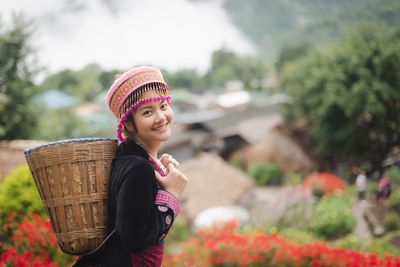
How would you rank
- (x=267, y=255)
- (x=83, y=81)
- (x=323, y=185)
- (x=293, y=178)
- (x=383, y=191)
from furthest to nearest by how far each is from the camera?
(x=83, y=81) < (x=293, y=178) < (x=323, y=185) < (x=383, y=191) < (x=267, y=255)

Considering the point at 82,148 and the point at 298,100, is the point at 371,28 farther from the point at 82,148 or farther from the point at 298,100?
the point at 82,148

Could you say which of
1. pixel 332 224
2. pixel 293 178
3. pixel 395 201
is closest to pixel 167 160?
pixel 332 224

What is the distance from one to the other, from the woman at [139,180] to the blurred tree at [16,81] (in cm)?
1287

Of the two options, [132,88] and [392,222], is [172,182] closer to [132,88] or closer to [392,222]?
[132,88]

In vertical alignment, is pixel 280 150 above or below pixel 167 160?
above

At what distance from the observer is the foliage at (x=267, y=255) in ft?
19.2

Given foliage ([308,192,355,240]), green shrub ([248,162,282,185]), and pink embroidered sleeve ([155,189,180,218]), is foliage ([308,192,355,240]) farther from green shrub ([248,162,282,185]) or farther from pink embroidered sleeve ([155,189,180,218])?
green shrub ([248,162,282,185])

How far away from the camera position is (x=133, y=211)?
2.01 meters

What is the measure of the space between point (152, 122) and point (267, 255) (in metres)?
4.55

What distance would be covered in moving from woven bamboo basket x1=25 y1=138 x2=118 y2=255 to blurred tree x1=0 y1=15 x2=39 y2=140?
41.9ft

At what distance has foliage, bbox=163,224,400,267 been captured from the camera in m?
5.84

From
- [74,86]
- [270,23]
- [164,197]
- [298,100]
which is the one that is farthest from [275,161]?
[270,23]

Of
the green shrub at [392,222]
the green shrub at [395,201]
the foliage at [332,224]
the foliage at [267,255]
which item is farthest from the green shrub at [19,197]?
the green shrub at [395,201]

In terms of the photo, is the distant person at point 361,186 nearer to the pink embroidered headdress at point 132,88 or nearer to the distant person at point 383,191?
the distant person at point 383,191
